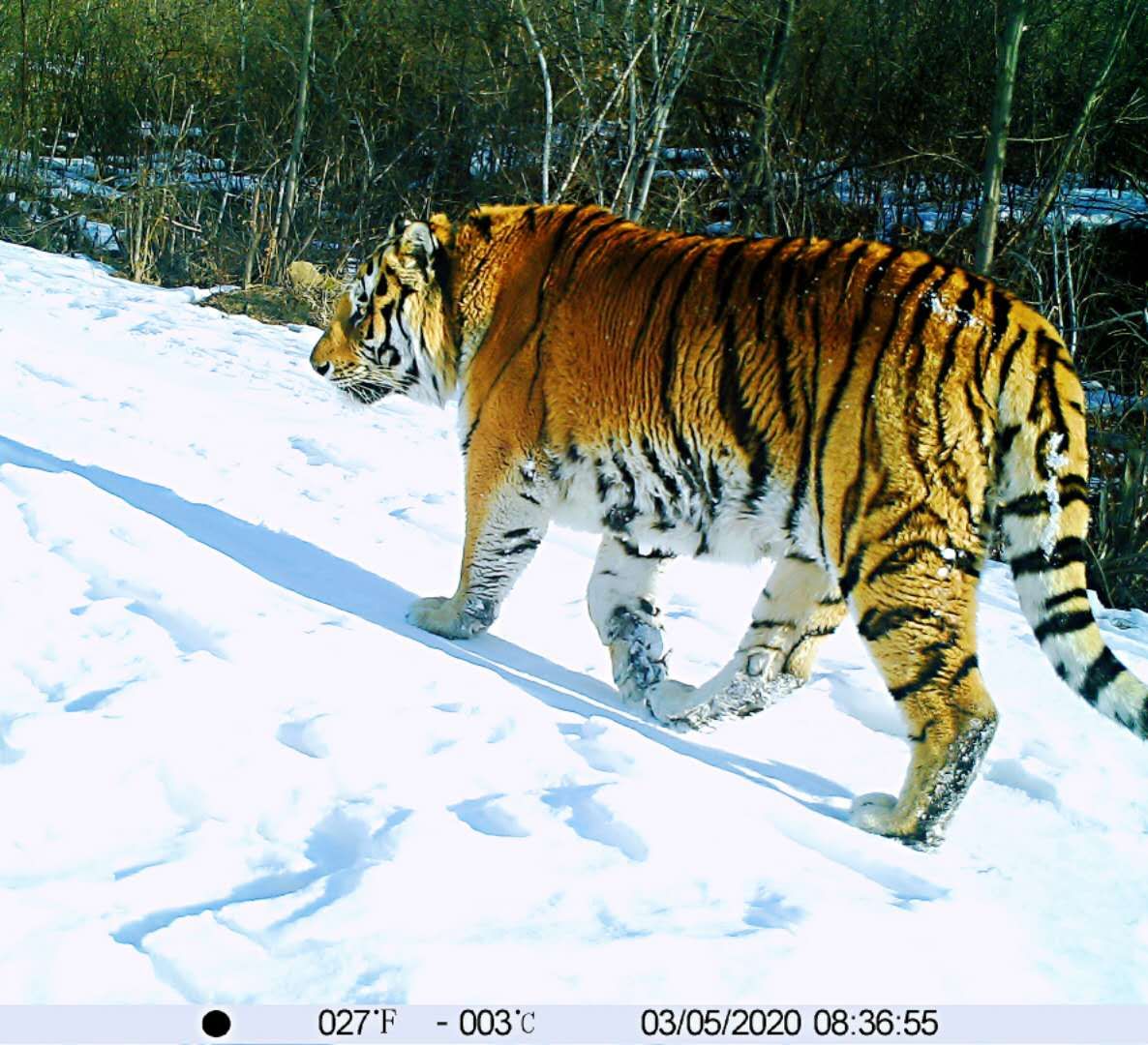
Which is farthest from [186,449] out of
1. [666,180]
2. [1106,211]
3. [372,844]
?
[1106,211]

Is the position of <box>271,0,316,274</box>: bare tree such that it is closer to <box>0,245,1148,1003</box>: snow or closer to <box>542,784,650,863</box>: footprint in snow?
<box>0,245,1148,1003</box>: snow

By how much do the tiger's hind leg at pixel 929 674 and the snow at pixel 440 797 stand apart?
17 cm

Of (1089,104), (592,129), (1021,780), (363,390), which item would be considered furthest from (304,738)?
(1089,104)

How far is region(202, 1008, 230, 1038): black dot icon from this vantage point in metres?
2.31

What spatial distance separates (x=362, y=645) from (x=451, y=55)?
494 inches

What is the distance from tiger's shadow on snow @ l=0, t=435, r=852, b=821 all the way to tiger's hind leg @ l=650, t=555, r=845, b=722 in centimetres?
15

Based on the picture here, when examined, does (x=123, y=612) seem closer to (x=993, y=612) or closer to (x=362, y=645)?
(x=362, y=645)

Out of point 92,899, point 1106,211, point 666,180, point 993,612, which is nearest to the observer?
point 92,899

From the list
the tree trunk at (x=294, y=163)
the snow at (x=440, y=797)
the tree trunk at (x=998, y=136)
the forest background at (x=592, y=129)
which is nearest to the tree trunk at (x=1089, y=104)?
the forest background at (x=592, y=129)

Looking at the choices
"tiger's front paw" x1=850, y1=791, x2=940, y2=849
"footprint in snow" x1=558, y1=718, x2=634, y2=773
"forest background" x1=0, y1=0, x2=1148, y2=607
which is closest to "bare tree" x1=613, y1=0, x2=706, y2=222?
"forest background" x1=0, y1=0, x2=1148, y2=607

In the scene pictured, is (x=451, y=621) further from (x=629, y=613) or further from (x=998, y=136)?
(x=998, y=136)

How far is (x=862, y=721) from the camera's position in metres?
4.66

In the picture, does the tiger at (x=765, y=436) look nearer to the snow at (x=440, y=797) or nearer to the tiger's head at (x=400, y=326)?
the tiger's head at (x=400, y=326)

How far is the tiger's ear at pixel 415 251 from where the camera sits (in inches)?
200
